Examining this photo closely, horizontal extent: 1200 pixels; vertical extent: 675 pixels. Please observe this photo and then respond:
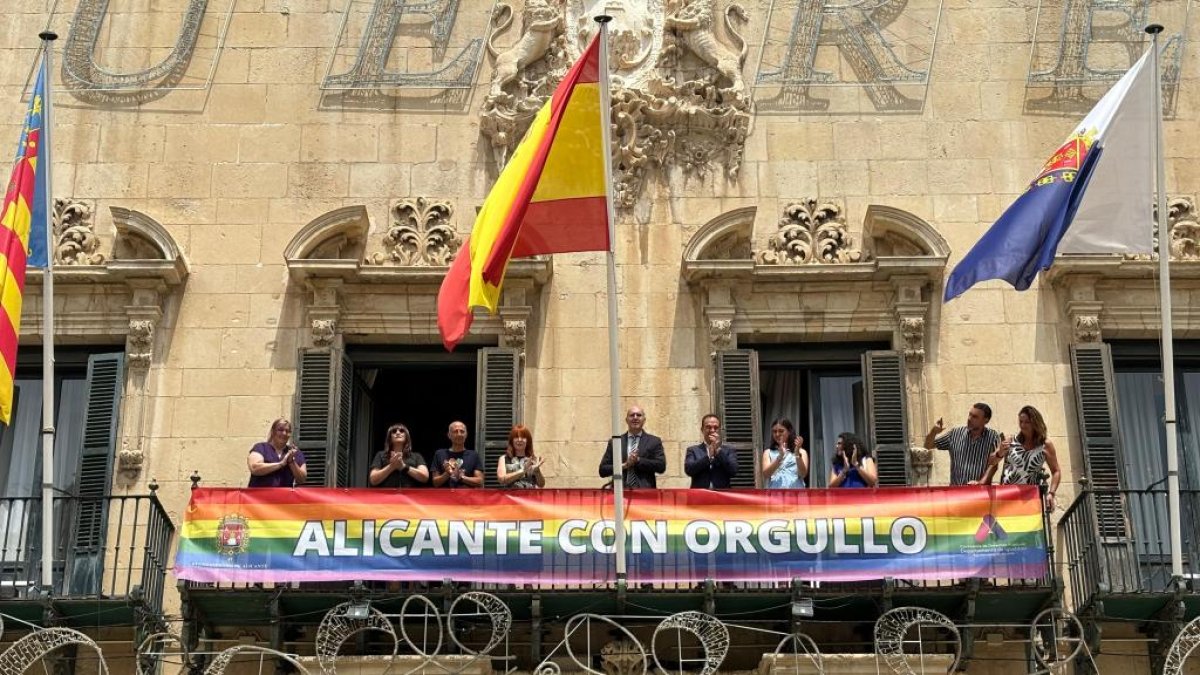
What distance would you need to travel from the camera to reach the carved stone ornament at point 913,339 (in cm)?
2061

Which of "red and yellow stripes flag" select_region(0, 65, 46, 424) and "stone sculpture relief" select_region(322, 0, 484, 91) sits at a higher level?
"stone sculpture relief" select_region(322, 0, 484, 91)

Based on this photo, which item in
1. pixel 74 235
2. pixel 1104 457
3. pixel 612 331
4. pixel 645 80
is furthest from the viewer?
pixel 645 80

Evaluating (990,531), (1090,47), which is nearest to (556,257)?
(990,531)

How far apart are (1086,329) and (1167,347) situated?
1.86 metres

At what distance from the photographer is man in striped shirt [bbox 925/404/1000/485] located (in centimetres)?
1936

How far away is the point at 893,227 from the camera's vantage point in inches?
827

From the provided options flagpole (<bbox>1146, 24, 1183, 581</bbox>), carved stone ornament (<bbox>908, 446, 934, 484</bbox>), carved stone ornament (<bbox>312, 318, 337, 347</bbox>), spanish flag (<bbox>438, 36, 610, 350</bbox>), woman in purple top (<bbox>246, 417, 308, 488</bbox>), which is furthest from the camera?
carved stone ornament (<bbox>312, 318, 337, 347</bbox>)

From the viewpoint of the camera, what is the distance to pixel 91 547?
64.4 ft

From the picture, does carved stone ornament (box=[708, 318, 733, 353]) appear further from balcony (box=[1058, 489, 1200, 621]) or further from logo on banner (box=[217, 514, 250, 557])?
logo on banner (box=[217, 514, 250, 557])

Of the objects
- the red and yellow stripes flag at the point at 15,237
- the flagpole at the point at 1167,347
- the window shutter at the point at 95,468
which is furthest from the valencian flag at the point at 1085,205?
the red and yellow stripes flag at the point at 15,237

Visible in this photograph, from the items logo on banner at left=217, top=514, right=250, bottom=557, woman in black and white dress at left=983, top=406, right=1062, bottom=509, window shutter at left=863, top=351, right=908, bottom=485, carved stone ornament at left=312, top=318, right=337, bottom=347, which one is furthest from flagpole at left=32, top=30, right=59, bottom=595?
woman in black and white dress at left=983, top=406, right=1062, bottom=509

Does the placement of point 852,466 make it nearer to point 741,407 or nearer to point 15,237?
point 741,407

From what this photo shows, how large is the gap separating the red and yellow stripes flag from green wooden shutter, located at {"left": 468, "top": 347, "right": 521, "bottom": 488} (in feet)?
13.4

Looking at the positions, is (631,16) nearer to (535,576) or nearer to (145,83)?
(145,83)
